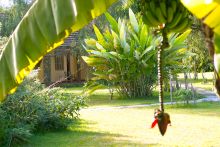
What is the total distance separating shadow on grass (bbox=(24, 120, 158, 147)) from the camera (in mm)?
7211

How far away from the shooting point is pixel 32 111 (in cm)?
728

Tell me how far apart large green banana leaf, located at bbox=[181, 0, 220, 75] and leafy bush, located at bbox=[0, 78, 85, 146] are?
596 centimetres

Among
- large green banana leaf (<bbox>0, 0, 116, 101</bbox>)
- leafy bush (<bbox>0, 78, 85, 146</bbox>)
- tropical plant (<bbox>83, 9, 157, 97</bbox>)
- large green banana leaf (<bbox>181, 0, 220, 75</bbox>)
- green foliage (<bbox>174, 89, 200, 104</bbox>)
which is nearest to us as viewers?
large green banana leaf (<bbox>181, 0, 220, 75</bbox>)

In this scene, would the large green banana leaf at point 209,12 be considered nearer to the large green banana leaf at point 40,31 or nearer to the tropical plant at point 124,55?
the large green banana leaf at point 40,31

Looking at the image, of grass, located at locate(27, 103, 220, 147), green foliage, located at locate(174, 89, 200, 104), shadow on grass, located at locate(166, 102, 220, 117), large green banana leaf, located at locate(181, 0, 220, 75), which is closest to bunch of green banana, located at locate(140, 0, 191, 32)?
large green banana leaf, located at locate(181, 0, 220, 75)

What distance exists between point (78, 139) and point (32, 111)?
1.02 metres

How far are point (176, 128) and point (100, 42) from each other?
5.90 m

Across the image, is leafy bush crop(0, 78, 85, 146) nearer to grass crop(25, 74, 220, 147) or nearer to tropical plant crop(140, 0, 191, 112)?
grass crop(25, 74, 220, 147)

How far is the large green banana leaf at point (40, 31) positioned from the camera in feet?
5.42

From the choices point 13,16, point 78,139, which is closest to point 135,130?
point 78,139

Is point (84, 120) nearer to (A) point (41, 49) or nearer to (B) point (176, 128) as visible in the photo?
(B) point (176, 128)

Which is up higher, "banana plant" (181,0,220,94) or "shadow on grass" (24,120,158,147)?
"banana plant" (181,0,220,94)

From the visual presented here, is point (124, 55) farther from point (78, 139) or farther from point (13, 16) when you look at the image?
point (13, 16)

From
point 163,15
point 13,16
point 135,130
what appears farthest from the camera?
point 13,16
